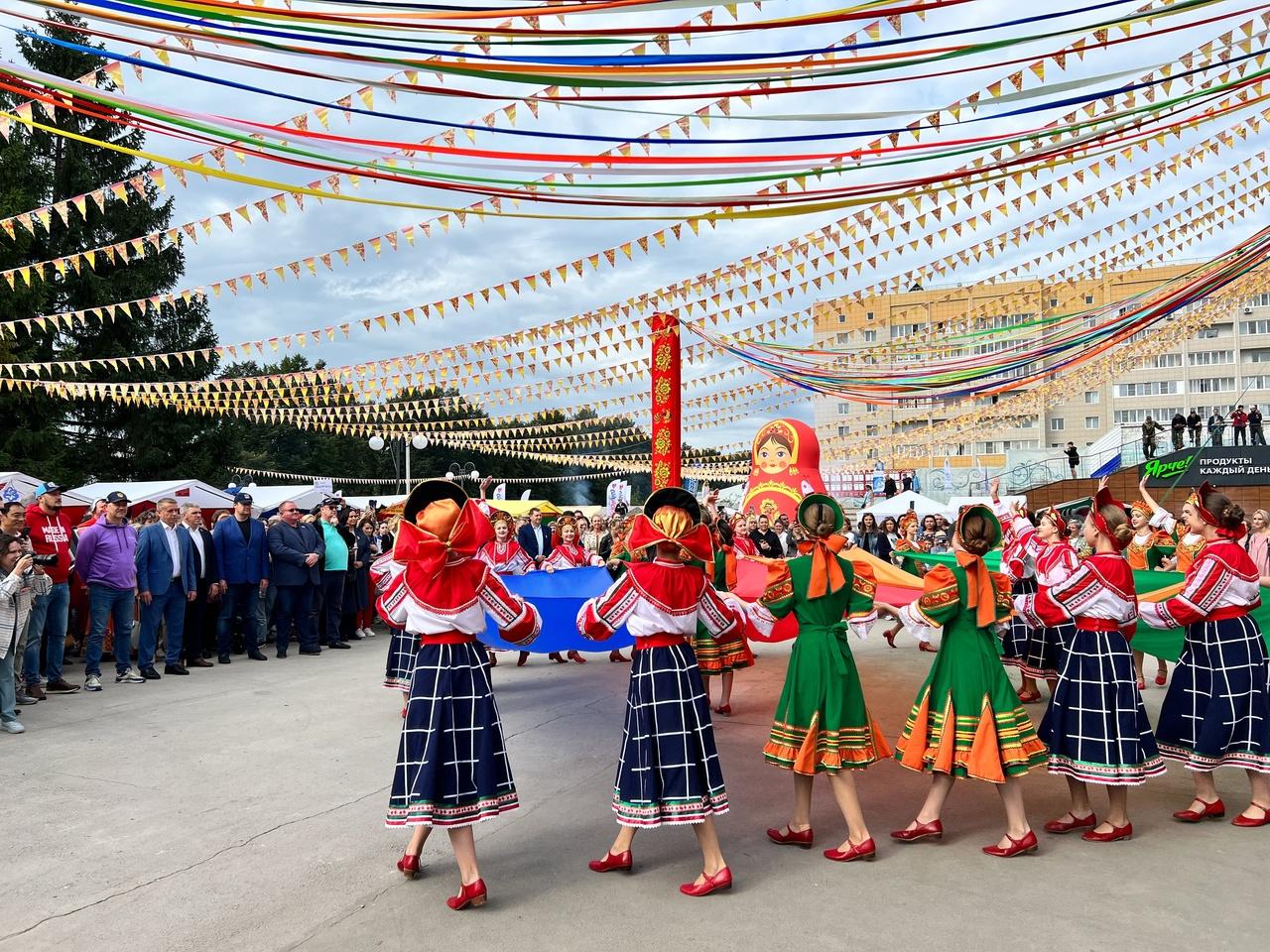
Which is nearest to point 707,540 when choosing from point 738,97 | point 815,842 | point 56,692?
point 815,842

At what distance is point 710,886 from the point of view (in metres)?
3.89

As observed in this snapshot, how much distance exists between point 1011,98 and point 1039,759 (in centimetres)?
388

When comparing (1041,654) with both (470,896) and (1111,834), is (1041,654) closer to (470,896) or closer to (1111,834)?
(1111,834)

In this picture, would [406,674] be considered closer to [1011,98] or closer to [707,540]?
[707,540]

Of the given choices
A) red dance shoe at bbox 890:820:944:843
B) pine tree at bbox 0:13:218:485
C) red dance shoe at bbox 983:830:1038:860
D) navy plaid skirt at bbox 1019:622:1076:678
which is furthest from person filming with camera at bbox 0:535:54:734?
pine tree at bbox 0:13:218:485

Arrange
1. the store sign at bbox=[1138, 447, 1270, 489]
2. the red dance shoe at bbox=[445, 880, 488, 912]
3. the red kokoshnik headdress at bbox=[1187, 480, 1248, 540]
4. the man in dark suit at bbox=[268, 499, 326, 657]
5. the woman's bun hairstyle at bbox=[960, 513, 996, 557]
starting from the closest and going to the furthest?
the red dance shoe at bbox=[445, 880, 488, 912] → the woman's bun hairstyle at bbox=[960, 513, 996, 557] → the red kokoshnik headdress at bbox=[1187, 480, 1248, 540] → the man in dark suit at bbox=[268, 499, 326, 657] → the store sign at bbox=[1138, 447, 1270, 489]

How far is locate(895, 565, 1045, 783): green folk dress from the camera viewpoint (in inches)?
169

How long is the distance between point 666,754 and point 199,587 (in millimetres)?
7700

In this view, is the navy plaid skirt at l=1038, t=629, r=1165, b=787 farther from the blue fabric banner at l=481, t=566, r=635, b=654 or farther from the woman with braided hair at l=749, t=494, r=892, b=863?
the blue fabric banner at l=481, t=566, r=635, b=654

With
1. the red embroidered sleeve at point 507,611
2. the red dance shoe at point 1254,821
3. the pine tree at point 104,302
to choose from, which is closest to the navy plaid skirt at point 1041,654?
the red dance shoe at point 1254,821

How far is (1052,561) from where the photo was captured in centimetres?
483

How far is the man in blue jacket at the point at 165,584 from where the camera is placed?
9.01 metres

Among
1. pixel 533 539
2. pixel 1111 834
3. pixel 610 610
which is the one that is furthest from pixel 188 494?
pixel 1111 834

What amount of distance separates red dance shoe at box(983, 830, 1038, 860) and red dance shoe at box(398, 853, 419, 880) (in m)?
2.81
